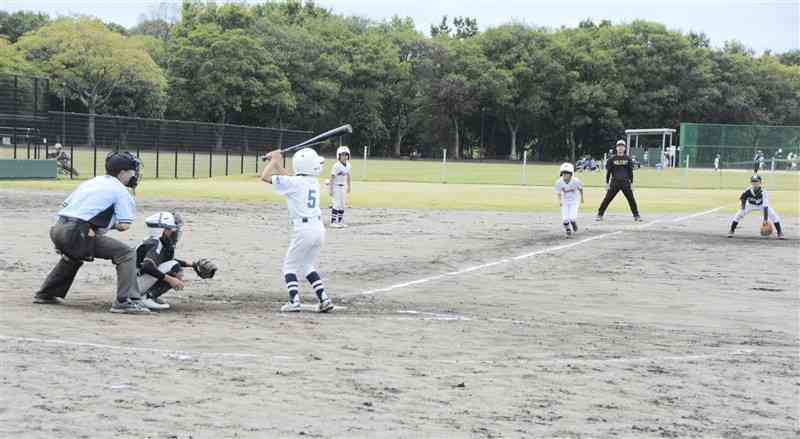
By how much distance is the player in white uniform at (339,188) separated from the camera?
76.2ft

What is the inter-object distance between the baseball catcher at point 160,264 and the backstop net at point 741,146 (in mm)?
52395

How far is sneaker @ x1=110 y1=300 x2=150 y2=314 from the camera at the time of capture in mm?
10633

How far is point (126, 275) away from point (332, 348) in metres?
3.00

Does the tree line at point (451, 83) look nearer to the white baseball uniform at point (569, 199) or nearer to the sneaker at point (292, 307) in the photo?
the white baseball uniform at point (569, 199)

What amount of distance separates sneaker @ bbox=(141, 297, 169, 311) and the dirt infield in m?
0.27

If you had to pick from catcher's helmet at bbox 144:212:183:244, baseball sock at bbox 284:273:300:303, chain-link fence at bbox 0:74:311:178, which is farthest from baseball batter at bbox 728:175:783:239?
chain-link fence at bbox 0:74:311:178

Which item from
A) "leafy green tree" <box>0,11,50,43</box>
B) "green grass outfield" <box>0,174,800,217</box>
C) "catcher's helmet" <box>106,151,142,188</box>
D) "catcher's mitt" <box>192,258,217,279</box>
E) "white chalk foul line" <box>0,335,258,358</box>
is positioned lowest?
"green grass outfield" <box>0,174,800,217</box>

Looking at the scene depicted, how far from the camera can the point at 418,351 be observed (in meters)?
8.94

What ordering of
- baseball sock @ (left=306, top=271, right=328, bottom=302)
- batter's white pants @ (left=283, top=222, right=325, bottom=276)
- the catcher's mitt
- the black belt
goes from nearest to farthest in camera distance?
the black belt
baseball sock @ (left=306, top=271, right=328, bottom=302)
batter's white pants @ (left=283, top=222, right=325, bottom=276)
the catcher's mitt

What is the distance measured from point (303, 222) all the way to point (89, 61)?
Result: 7364 centimetres

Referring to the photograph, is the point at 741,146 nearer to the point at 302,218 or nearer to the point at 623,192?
the point at 623,192

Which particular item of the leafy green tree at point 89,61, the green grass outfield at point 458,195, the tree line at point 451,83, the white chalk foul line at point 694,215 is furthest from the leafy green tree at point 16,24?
the white chalk foul line at point 694,215

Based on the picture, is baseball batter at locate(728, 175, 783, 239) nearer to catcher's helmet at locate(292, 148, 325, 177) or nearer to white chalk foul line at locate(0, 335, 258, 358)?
catcher's helmet at locate(292, 148, 325, 177)

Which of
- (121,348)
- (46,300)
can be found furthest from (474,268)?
(121,348)
